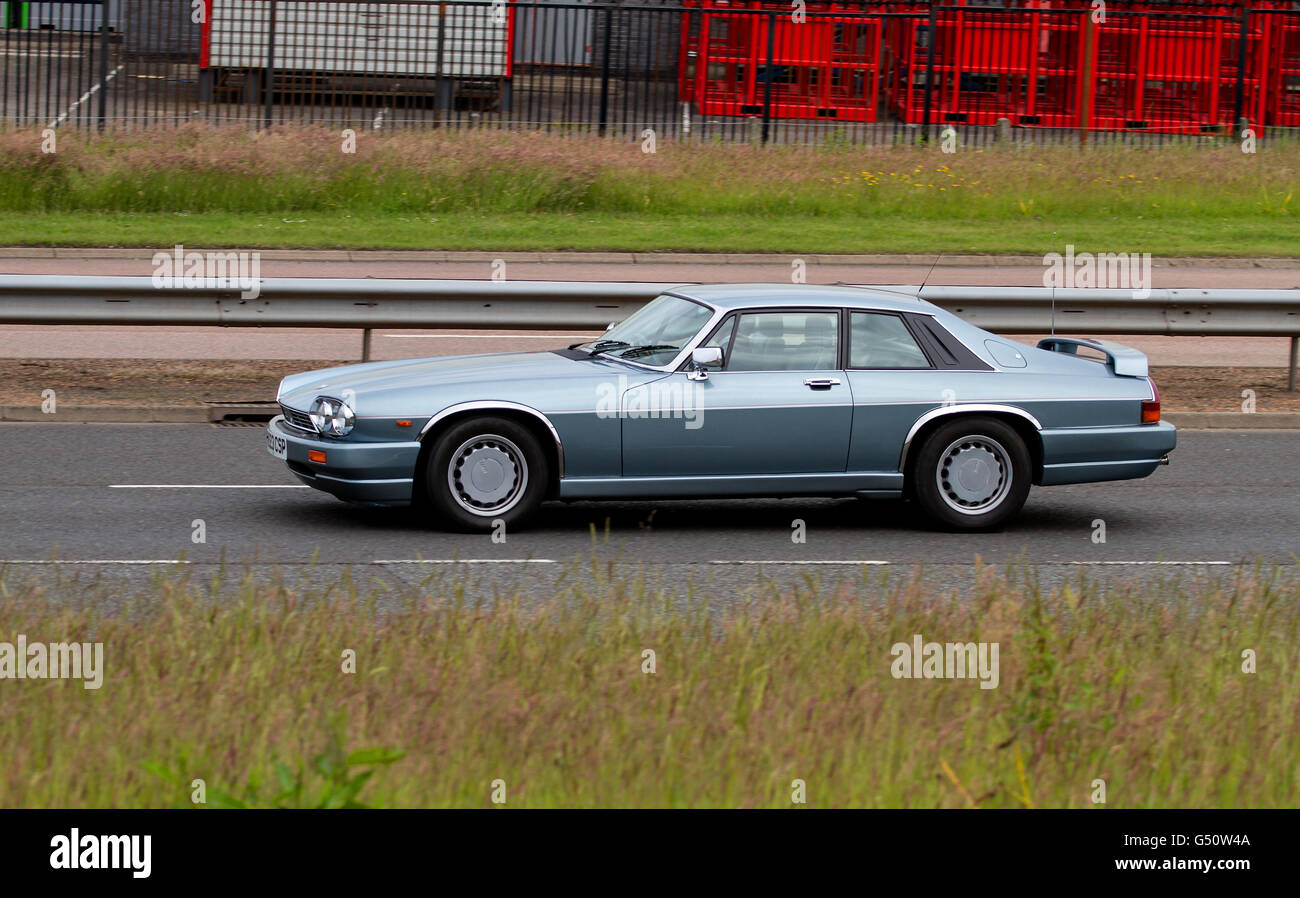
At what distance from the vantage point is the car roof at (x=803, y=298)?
9398 millimetres

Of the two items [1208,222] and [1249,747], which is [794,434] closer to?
Result: [1249,747]

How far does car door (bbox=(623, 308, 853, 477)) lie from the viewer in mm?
8992

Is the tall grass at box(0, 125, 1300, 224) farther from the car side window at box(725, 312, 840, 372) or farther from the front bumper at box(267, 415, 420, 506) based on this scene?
the front bumper at box(267, 415, 420, 506)

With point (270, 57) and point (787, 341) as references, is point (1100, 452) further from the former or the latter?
point (270, 57)

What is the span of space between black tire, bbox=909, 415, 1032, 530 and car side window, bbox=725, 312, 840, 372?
0.74 m

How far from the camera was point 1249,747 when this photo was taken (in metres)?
5.11

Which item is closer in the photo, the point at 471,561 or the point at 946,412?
the point at 471,561

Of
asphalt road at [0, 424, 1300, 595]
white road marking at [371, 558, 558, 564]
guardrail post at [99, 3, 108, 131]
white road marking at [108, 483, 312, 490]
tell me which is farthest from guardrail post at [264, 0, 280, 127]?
white road marking at [371, 558, 558, 564]

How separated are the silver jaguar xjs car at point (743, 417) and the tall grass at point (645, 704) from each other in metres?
2.22

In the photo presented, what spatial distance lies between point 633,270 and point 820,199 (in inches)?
195

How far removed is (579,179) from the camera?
23344 millimetres

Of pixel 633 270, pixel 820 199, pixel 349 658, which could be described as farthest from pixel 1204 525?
pixel 820 199

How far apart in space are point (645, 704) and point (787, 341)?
4.31 meters

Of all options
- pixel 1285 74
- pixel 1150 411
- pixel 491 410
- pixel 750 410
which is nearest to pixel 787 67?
pixel 1285 74
